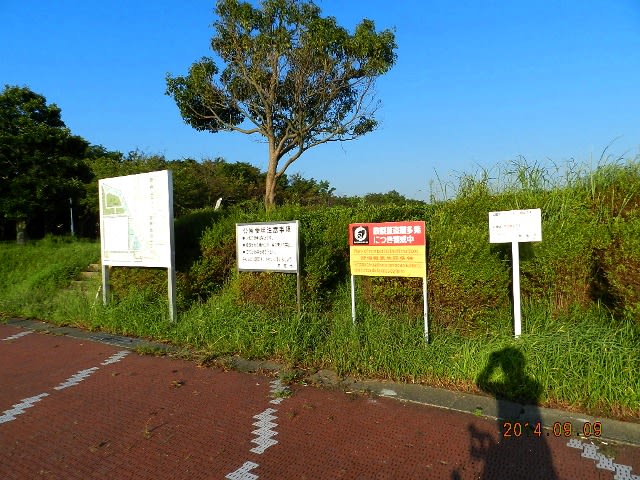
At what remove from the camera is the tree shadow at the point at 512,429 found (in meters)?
2.80

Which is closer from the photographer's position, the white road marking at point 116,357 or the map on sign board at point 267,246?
the white road marking at point 116,357

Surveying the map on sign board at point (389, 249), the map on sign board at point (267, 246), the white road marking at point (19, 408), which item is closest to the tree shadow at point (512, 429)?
the map on sign board at point (389, 249)

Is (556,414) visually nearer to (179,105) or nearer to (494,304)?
(494,304)

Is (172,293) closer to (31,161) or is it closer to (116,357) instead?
(116,357)

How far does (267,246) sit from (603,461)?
413 centimetres

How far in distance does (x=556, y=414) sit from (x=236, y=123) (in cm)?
1505

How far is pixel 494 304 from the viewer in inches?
182

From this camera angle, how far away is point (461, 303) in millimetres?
4684

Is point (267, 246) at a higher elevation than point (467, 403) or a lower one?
higher

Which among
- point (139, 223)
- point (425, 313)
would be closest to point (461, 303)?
point (425, 313)

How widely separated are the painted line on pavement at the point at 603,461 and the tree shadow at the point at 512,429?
0.67ft

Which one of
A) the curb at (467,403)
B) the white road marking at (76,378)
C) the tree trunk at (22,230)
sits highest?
the tree trunk at (22,230)

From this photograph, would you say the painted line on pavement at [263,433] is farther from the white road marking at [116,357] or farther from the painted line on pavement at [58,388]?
the white road marking at [116,357]

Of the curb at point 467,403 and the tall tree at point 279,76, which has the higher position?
the tall tree at point 279,76
